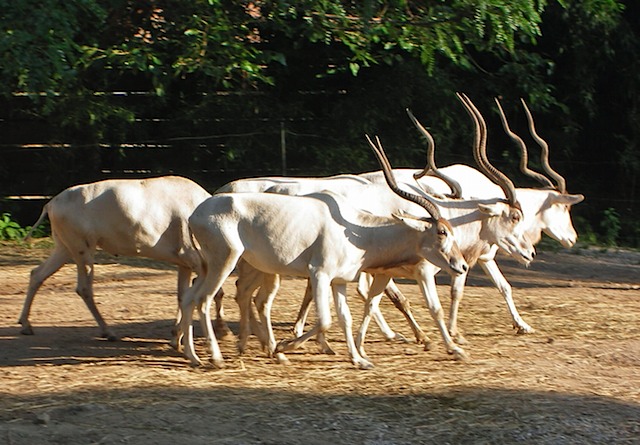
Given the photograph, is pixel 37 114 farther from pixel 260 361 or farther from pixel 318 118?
pixel 260 361

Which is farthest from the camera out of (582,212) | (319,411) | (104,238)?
(582,212)

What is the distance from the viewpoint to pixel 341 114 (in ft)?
52.4

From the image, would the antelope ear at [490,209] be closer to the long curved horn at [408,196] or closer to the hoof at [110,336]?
the long curved horn at [408,196]

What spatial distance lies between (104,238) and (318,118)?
27.6 feet

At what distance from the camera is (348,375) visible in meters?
7.22

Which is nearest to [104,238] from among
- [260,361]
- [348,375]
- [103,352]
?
[103,352]

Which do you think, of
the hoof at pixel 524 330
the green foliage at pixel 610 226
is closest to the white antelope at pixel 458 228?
the hoof at pixel 524 330

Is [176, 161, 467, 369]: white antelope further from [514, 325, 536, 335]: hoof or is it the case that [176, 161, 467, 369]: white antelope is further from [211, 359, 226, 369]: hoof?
[514, 325, 536, 335]: hoof

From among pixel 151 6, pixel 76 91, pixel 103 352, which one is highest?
pixel 151 6

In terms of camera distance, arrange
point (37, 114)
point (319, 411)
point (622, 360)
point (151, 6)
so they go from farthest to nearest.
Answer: point (37, 114)
point (151, 6)
point (622, 360)
point (319, 411)

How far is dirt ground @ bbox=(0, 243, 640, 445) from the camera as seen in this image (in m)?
5.99

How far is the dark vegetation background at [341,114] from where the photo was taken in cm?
1530

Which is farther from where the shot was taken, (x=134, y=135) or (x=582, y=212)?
(x=582, y=212)

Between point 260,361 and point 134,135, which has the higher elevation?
point 134,135
